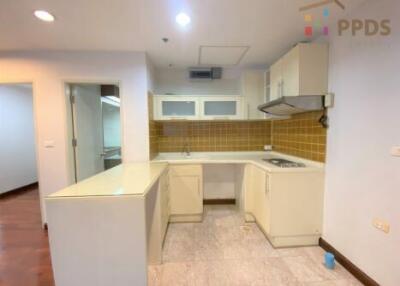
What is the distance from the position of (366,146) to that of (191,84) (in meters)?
2.63

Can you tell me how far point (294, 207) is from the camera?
2393mm

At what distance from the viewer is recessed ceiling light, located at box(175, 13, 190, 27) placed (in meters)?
1.94

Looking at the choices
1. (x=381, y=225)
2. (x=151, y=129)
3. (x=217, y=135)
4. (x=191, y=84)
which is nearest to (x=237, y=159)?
(x=217, y=135)

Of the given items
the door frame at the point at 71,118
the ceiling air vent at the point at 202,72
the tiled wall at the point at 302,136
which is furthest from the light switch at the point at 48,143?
the tiled wall at the point at 302,136

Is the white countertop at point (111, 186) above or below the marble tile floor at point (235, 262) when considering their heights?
above

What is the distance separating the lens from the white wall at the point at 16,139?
4.52 metres

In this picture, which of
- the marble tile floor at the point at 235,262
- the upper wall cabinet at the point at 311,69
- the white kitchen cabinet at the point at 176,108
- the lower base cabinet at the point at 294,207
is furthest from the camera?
the white kitchen cabinet at the point at 176,108

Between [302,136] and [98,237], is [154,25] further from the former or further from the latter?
[302,136]

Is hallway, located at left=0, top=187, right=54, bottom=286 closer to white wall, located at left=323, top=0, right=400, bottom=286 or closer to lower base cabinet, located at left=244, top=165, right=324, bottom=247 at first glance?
lower base cabinet, located at left=244, top=165, right=324, bottom=247

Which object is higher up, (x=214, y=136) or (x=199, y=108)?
(x=199, y=108)

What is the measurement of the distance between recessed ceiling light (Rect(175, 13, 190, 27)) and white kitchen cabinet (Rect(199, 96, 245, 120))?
1343 millimetres

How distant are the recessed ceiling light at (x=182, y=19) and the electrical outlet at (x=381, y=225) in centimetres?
238

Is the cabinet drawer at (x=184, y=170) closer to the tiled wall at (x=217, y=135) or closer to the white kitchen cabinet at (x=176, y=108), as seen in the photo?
the tiled wall at (x=217, y=135)

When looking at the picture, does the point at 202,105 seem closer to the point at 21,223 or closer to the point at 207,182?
the point at 207,182
